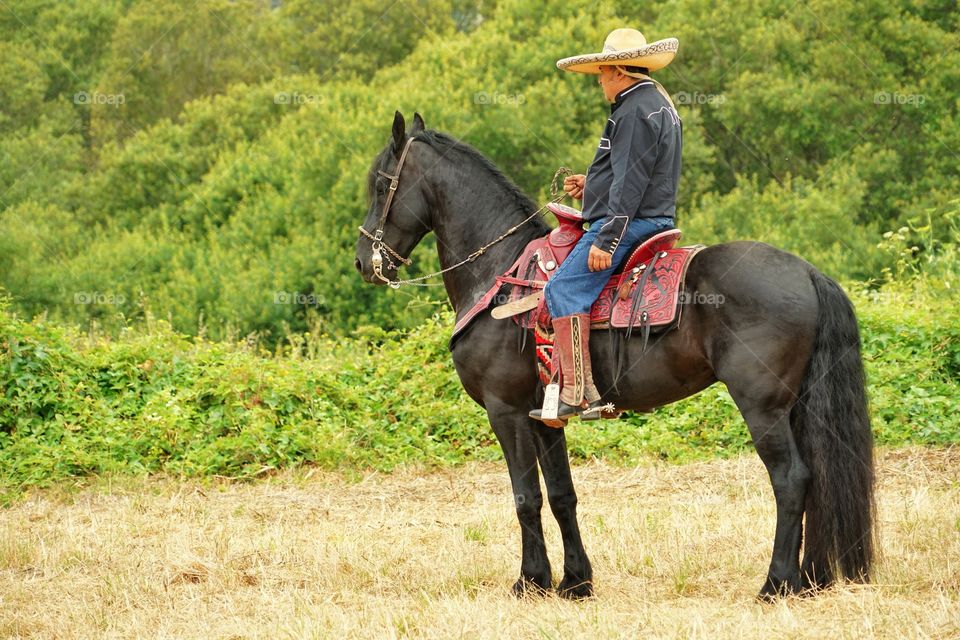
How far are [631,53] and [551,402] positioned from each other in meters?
1.96

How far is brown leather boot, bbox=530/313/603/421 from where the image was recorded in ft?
18.7

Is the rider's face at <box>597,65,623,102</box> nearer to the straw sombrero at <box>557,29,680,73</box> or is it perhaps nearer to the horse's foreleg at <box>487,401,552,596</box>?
the straw sombrero at <box>557,29,680,73</box>

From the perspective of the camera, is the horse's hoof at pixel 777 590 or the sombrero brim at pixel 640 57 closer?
the horse's hoof at pixel 777 590

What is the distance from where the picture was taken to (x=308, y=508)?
872cm

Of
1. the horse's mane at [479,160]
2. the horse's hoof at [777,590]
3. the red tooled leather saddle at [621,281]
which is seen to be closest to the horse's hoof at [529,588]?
the horse's hoof at [777,590]

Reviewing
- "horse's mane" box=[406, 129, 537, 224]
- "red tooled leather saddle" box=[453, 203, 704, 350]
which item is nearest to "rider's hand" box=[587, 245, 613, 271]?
"red tooled leather saddle" box=[453, 203, 704, 350]

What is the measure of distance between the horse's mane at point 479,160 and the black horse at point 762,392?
0.79 metres

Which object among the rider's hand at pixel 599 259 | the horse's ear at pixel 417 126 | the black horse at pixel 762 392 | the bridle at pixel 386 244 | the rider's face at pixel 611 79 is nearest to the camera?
the black horse at pixel 762 392

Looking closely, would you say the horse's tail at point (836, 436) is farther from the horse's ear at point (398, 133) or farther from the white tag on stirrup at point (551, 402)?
the horse's ear at point (398, 133)

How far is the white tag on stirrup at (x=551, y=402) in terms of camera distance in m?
5.71

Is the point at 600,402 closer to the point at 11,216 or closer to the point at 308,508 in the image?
the point at 308,508

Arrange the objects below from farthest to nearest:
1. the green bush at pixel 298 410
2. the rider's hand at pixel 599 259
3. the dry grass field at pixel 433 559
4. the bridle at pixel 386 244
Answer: the green bush at pixel 298 410 < the bridle at pixel 386 244 < the rider's hand at pixel 599 259 < the dry grass field at pixel 433 559

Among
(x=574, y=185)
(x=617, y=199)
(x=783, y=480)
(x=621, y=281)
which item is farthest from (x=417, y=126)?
(x=783, y=480)

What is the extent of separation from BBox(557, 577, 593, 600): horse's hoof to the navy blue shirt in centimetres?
194
